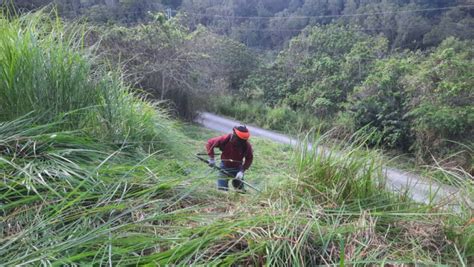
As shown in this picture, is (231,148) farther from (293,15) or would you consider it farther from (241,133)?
(293,15)

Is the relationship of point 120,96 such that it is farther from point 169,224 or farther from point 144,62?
point 144,62

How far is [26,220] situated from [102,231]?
0.30 metres

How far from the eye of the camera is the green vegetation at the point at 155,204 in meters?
1.21

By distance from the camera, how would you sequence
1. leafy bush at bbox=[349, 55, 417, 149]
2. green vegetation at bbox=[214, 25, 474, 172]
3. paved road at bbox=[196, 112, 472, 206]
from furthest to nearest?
leafy bush at bbox=[349, 55, 417, 149], green vegetation at bbox=[214, 25, 474, 172], paved road at bbox=[196, 112, 472, 206]

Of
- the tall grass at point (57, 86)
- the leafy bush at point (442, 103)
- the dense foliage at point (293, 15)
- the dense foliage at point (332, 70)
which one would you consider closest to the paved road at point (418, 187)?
the dense foliage at point (332, 70)

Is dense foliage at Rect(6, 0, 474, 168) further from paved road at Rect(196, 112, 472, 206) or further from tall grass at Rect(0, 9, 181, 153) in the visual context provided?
tall grass at Rect(0, 9, 181, 153)

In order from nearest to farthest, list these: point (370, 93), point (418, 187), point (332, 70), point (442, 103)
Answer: point (418, 187) → point (442, 103) → point (370, 93) → point (332, 70)

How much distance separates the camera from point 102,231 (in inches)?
47.8

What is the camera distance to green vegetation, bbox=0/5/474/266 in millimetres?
1207

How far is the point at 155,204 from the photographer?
147cm

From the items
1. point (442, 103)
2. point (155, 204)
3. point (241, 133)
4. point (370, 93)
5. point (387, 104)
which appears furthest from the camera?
point (370, 93)

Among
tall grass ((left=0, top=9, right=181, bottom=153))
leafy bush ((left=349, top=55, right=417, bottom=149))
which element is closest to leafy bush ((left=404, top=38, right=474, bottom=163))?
leafy bush ((left=349, top=55, right=417, bottom=149))

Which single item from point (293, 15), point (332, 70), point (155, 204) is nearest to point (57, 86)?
point (155, 204)

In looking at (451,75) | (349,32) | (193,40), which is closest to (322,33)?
(349,32)
